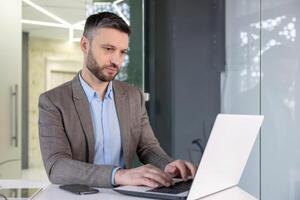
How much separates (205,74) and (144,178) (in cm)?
236

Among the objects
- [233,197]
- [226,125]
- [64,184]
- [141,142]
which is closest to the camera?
[226,125]

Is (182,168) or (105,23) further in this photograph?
(105,23)

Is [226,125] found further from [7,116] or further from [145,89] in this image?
[7,116]

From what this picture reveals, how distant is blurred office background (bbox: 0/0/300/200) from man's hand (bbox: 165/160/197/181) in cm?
173

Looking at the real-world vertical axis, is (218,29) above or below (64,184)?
above

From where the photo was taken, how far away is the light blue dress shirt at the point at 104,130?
1526 mm

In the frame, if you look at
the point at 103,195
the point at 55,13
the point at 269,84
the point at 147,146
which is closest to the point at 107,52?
the point at 147,146

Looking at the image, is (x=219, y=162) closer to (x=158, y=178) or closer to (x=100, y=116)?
(x=158, y=178)

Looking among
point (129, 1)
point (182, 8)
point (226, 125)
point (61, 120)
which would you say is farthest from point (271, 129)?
point (226, 125)

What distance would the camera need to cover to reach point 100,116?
1.55 m

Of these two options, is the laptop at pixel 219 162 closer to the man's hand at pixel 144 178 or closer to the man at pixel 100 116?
the man's hand at pixel 144 178

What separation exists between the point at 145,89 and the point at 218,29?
2.45 feet

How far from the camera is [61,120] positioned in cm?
145

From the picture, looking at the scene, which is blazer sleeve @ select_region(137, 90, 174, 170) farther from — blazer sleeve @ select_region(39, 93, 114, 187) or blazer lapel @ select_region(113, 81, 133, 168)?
blazer sleeve @ select_region(39, 93, 114, 187)
